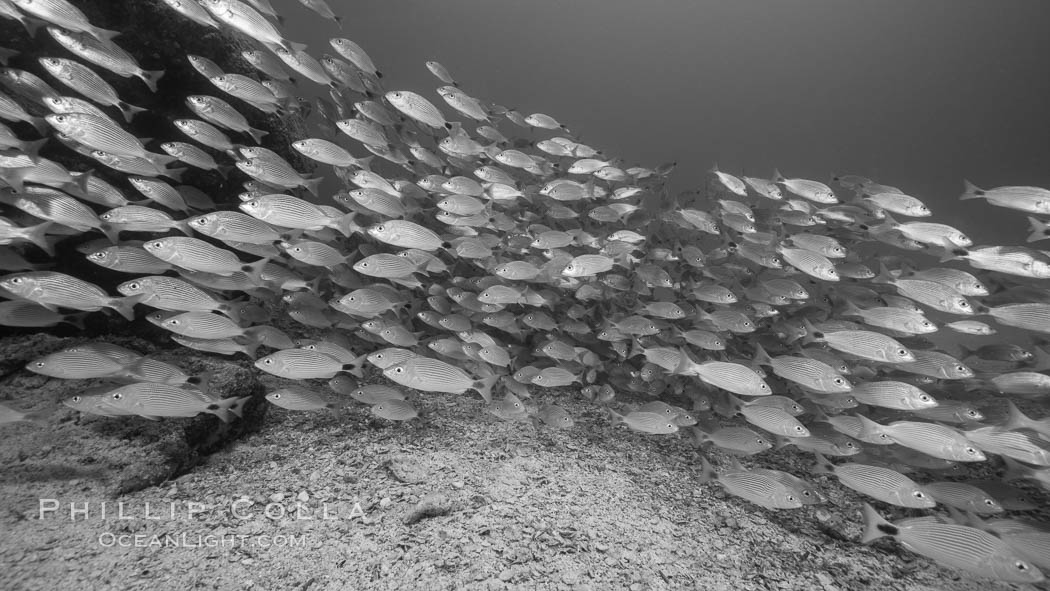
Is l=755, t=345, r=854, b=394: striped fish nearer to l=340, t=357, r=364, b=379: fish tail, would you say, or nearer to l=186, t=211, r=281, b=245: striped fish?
l=340, t=357, r=364, b=379: fish tail

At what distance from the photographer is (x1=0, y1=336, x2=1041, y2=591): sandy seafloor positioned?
88.3 inches

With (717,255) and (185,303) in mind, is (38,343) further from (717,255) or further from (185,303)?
(717,255)

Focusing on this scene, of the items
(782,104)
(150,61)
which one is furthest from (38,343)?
(782,104)

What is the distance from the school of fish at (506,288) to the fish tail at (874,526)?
0.01 meters

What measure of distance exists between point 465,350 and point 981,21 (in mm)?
64034

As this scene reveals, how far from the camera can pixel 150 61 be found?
5.13 meters

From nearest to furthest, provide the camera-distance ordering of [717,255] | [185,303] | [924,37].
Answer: [185,303] < [717,255] < [924,37]

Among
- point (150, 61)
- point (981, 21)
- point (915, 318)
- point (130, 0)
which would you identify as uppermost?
point (981, 21)

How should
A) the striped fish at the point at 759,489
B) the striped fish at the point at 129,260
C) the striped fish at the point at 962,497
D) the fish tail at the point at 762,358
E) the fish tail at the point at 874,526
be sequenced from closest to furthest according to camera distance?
the fish tail at the point at 874,526 → the striped fish at the point at 759,489 → the striped fish at the point at 962,497 → the striped fish at the point at 129,260 → the fish tail at the point at 762,358

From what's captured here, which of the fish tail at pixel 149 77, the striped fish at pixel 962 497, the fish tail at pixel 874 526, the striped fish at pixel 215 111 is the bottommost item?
the fish tail at pixel 874 526

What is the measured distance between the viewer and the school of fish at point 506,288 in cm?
292

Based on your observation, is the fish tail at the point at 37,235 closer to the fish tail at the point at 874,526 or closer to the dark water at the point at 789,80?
the fish tail at the point at 874,526

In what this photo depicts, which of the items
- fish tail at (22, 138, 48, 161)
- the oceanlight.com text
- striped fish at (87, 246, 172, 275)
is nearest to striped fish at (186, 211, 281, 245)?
striped fish at (87, 246, 172, 275)

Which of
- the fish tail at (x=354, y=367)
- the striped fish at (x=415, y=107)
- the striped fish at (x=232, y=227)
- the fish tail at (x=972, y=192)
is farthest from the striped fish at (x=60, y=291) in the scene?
the fish tail at (x=972, y=192)
